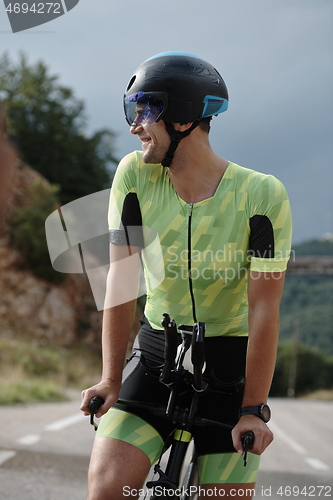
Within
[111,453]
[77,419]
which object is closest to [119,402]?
[111,453]

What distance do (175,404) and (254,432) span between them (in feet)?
1.32

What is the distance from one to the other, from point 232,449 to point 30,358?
60.6ft

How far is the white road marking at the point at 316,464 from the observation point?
23.1 ft

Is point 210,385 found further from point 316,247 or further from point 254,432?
point 316,247

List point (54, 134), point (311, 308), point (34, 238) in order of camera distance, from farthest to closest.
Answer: point (311, 308), point (54, 134), point (34, 238)

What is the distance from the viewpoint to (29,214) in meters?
35.0

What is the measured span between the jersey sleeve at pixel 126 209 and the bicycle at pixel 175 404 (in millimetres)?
502

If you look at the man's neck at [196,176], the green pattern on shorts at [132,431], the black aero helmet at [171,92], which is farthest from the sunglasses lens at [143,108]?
the green pattern on shorts at [132,431]

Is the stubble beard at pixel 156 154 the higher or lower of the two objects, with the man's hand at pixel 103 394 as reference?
higher

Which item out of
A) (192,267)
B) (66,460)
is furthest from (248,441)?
(66,460)

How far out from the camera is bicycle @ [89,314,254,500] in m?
2.31

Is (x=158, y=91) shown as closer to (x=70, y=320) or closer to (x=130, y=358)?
(x=130, y=358)

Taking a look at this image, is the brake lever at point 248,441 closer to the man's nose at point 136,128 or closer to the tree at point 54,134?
the man's nose at point 136,128

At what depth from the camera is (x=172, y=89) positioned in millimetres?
2486
